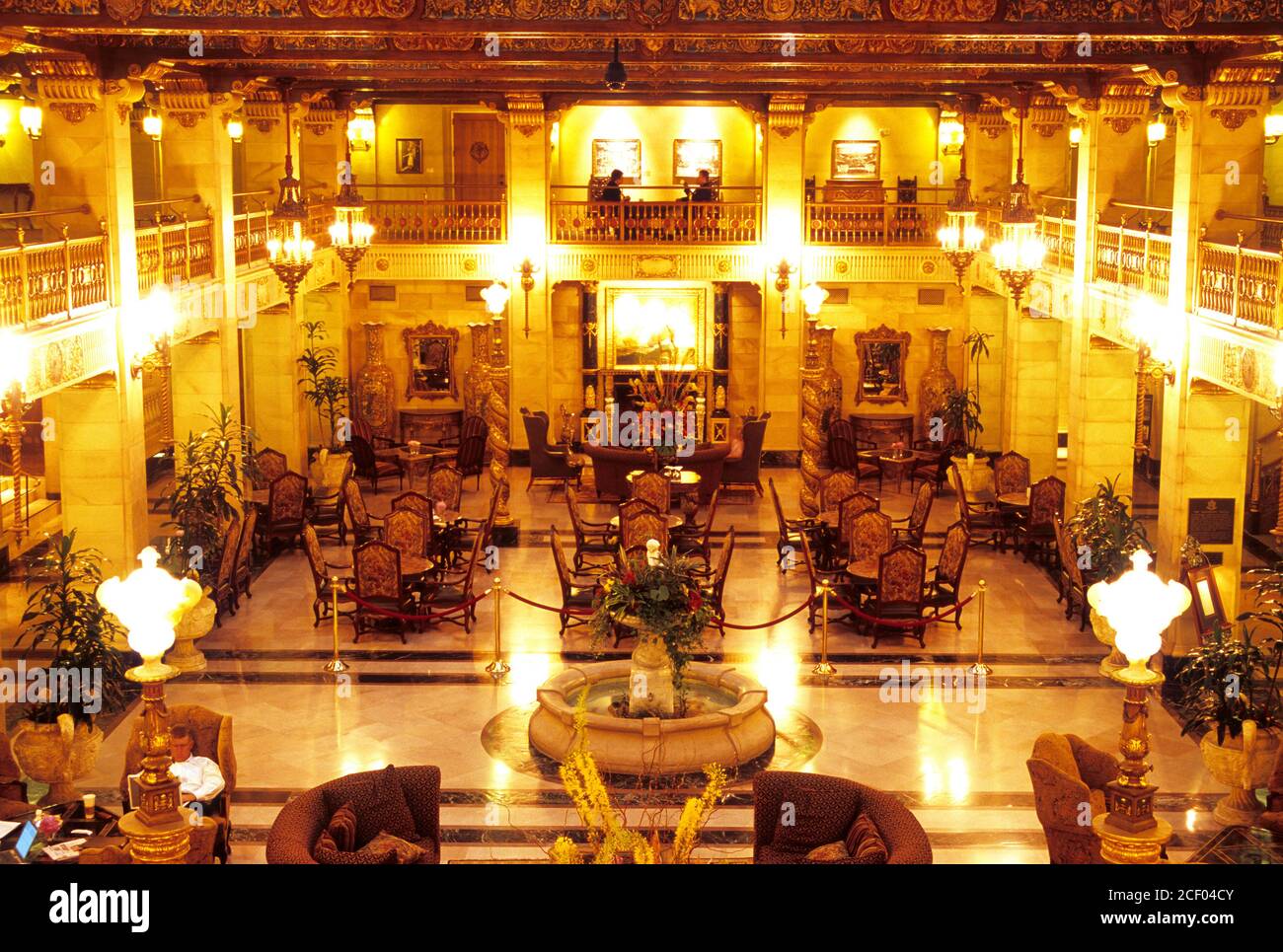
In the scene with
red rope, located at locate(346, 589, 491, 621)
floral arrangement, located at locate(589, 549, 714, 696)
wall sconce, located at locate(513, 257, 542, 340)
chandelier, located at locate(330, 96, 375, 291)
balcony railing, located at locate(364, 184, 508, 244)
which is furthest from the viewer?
balcony railing, located at locate(364, 184, 508, 244)

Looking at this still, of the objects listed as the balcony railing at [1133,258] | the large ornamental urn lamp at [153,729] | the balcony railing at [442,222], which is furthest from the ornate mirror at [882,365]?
the large ornamental urn lamp at [153,729]

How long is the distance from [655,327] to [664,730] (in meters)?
14.1

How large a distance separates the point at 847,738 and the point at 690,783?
160 centimetres

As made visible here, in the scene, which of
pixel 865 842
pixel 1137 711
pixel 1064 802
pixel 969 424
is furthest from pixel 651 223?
pixel 1137 711

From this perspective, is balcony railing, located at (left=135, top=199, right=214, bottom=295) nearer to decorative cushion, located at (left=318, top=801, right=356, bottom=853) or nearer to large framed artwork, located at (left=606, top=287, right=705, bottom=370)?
decorative cushion, located at (left=318, top=801, right=356, bottom=853)

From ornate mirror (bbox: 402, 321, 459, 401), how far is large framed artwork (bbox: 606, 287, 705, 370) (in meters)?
2.70

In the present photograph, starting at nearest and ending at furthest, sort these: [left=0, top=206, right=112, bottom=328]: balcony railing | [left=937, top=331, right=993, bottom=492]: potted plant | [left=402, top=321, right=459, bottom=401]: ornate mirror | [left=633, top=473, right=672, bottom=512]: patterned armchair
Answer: [left=0, top=206, right=112, bottom=328]: balcony railing
[left=633, top=473, right=672, bottom=512]: patterned armchair
[left=937, top=331, right=993, bottom=492]: potted plant
[left=402, top=321, right=459, bottom=401]: ornate mirror

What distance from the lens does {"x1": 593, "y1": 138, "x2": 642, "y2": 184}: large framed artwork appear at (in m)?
26.2

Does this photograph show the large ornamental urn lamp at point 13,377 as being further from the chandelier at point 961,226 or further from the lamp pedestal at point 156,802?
the chandelier at point 961,226

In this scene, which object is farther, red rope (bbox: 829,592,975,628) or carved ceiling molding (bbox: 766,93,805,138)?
carved ceiling molding (bbox: 766,93,805,138)

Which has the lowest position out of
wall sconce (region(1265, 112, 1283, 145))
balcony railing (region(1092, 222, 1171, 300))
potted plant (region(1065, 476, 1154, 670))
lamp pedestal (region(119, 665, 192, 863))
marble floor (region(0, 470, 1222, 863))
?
marble floor (region(0, 470, 1222, 863))

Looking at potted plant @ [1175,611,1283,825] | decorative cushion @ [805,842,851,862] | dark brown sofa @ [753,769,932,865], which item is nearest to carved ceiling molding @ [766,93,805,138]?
potted plant @ [1175,611,1283,825]

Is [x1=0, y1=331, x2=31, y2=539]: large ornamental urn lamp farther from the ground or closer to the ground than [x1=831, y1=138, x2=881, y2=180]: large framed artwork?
closer to the ground

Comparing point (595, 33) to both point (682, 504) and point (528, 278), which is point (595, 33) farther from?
point (528, 278)
